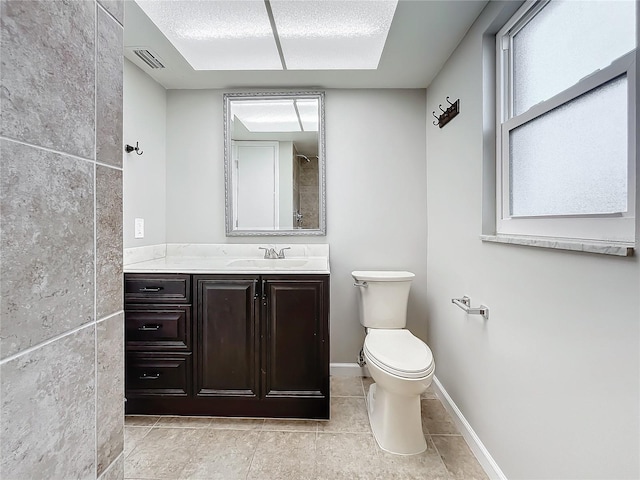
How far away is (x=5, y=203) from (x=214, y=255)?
7.31 feet

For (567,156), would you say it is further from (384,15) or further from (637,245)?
(384,15)

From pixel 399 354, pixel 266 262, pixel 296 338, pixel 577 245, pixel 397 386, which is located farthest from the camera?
pixel 266 262

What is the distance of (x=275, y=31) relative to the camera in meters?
1.84

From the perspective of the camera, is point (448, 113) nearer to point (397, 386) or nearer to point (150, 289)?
point (397, 386)

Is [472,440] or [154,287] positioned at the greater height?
[154,287]

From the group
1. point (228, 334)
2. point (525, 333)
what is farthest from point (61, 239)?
point (228, 334)

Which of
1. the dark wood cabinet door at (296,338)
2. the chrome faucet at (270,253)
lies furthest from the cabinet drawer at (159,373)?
the chrome faucet at (270,253)

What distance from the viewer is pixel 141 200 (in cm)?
225

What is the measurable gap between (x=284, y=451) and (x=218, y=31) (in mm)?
2283

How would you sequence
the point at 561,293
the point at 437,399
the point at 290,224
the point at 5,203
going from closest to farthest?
the point at 5,203 → the point at 561,293 → the point at 437,399 → the point at 290,224

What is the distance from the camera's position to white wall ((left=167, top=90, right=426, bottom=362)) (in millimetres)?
2516

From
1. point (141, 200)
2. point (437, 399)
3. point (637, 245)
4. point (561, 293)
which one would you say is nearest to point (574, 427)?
point (561, 293)

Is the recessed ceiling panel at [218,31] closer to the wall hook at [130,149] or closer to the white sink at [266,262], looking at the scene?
the wall hook at [130,149]

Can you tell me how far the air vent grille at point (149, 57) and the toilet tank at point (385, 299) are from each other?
192cm
